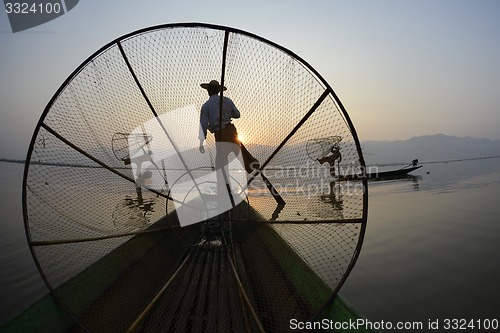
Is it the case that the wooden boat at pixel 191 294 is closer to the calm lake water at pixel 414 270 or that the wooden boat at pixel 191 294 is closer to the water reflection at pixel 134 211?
the calm lake water at pixel 414 270

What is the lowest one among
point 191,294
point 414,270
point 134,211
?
point 414,270

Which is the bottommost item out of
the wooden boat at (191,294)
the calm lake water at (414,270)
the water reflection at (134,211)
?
the calm lake water at (414,270)

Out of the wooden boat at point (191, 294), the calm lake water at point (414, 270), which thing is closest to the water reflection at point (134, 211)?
the wooden boat at point (191, 294)

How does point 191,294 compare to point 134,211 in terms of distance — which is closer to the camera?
point 191,294

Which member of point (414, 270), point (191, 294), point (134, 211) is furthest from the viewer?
point (134, 211)

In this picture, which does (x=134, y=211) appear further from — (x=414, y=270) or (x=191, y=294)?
(x=414, y=270)

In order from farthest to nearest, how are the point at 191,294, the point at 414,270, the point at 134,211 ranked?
the point at 134,211 < the point at 414,270 < the point at 191,294

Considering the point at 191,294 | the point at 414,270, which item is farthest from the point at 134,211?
the point at 414,270

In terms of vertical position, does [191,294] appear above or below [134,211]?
below

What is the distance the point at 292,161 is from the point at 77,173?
3.07 metres

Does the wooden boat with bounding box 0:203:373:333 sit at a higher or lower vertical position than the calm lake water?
higher

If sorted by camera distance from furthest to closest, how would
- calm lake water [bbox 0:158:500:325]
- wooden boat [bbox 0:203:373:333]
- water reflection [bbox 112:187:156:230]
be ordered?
water reflection [bbox 112:187:156:230]
calm lake water [bbox 0:158:500:325]
wooden boat [bbox 0:203:373:333]

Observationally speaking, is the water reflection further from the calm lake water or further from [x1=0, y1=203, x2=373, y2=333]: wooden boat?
the calm lake water

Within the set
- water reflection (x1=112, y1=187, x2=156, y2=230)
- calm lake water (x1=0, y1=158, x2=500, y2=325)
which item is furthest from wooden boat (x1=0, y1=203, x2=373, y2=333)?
water reflection (x1=112, y1=187, x2=156, y2=230)
